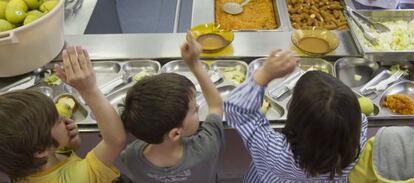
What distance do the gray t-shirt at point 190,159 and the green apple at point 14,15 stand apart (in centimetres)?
65

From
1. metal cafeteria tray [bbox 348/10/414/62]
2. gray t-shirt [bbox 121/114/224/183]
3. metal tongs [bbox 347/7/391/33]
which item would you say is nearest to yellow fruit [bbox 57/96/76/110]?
gray t-shirt [bbox 121/114/224/183]

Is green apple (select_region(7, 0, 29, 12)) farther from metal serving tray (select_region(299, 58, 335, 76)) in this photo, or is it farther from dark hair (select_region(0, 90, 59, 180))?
metal serving tray (select_region(299, 58, 335, 76))

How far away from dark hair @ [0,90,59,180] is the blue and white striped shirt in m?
0.47

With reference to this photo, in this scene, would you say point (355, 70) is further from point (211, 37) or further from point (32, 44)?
point (32, 44)

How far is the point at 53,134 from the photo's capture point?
103 centimetres

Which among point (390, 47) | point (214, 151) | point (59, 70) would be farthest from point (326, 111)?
point (390, 47)

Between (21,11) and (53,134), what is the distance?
23.5 inches

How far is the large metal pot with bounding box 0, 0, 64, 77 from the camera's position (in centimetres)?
131

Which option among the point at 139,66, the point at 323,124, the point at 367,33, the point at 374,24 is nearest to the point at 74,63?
the point at 323,124

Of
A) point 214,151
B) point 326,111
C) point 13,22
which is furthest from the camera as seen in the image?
point 13,22

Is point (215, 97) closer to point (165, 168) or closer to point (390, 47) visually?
point (165, 168)

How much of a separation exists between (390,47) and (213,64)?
736 millimetres

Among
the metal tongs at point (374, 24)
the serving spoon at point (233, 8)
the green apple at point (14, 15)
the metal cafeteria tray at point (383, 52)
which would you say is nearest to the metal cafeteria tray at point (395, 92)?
the metal cafeteria tray at point (383, 52)

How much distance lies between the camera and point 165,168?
3.51ft
